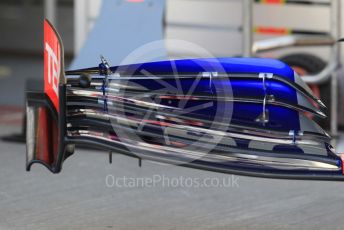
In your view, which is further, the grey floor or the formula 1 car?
the grey floor

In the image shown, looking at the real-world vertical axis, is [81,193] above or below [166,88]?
below

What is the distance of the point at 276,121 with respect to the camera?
4.63 meters

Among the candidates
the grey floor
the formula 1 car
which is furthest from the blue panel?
the grey floor

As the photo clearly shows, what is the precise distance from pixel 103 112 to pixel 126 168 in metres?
2.69

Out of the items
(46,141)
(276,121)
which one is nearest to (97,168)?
(46,141)

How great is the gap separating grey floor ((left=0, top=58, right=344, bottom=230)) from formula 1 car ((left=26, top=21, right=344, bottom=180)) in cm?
98

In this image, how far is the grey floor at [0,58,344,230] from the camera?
5.53m

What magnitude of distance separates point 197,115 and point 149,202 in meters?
1.60

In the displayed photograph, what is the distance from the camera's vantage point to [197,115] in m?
4.68

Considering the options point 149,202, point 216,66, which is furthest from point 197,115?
point 149,202

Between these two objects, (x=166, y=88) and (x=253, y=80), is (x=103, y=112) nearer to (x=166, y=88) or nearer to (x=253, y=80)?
(x=166, y=88)

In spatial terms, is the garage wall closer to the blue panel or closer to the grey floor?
the grey floor

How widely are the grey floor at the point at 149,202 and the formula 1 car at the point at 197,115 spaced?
38.8 inches

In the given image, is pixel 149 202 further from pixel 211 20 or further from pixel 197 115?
pixel 211 20
